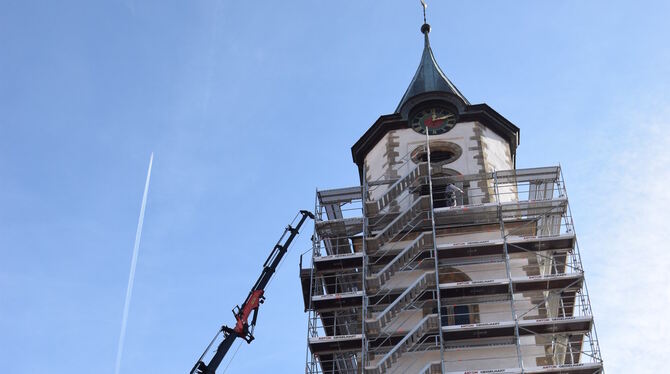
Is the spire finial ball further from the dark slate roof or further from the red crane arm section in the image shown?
the red crane arm section

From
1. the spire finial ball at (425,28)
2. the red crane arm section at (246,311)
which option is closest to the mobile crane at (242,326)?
the red crane arm section at (246,311)

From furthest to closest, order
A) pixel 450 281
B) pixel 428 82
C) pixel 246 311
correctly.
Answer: pixel 428 82 → pixel 246 311 → pixel 450 281

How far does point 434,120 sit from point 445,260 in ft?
29.9

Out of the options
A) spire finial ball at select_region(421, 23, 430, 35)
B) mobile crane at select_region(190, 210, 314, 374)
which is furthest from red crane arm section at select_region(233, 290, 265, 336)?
spire finial ball at select_region(421, 23, 430, 35)

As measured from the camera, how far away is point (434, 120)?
4700cm

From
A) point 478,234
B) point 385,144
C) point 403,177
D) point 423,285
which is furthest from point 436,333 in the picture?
point 385,144

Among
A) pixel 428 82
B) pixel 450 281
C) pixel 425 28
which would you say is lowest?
pixel 450 281

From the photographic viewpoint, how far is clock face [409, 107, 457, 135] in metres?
46.4

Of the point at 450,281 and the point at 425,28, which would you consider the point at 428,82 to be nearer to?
the point at 425,28

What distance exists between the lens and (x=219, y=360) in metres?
47.9

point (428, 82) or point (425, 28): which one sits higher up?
point (425, 28)

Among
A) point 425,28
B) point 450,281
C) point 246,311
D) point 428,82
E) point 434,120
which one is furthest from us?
point 425,28

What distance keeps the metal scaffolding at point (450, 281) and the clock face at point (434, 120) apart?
248 cm

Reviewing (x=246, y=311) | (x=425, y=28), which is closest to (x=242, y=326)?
(x=246, y=311)
